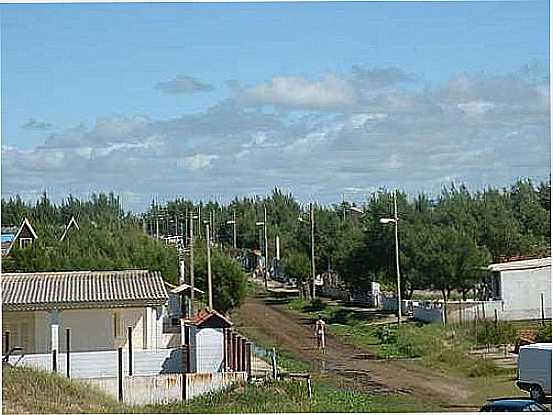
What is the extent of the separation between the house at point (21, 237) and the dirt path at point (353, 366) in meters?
3.41

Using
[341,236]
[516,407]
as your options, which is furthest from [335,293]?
[516,407]

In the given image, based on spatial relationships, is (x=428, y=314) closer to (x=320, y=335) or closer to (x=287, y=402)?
(x=320, y=335)

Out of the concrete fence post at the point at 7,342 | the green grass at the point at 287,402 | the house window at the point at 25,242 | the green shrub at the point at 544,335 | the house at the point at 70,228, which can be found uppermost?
the house at the point at 70,228

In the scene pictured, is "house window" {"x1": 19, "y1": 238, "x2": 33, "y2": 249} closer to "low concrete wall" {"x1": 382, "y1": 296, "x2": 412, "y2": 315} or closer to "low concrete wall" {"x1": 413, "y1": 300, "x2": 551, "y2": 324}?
"low concrete wall" {"x1": 382, "y1": 296, "x2": 412, "y2": 315}

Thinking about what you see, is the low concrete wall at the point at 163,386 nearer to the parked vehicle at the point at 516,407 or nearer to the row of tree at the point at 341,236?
the parked vehicle at the point at 516,407

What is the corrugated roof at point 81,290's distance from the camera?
10500 mm

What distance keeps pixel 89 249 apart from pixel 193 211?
3.42 metres

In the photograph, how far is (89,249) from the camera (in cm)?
1537

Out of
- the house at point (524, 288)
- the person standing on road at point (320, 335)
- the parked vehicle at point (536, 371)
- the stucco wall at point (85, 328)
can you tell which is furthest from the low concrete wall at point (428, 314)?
the parked vehicle at point (536, 371)

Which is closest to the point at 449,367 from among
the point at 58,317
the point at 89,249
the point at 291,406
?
the point at 291,406

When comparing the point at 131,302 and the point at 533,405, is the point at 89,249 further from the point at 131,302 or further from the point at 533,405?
the point at 533,405

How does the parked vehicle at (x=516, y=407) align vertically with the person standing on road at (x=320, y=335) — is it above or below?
below

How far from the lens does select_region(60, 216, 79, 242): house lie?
53.8ft

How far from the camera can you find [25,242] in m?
15.4
